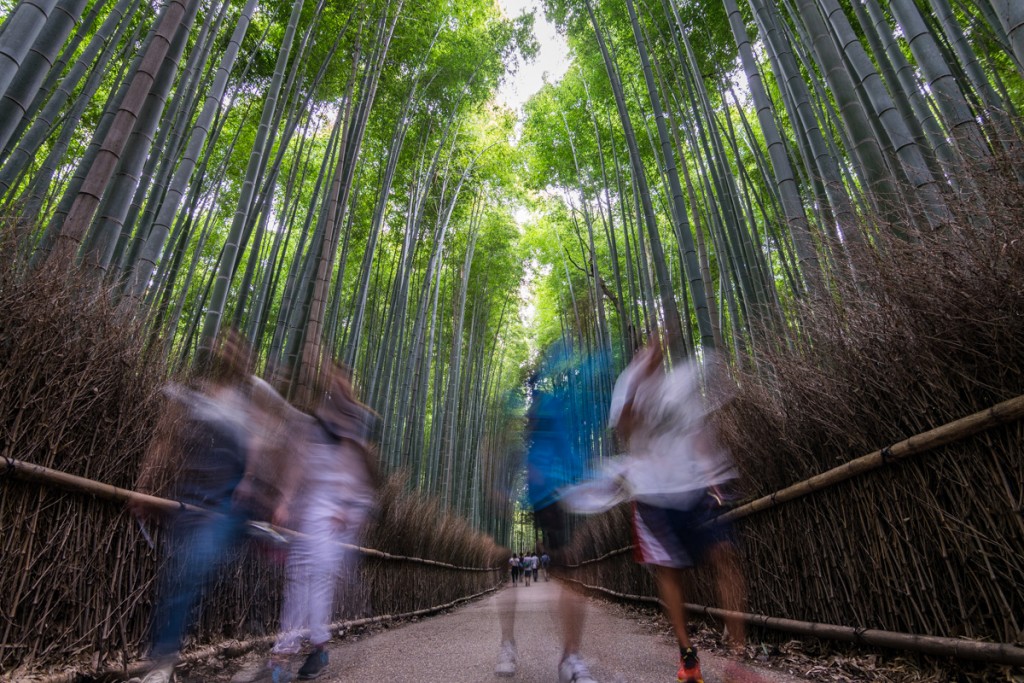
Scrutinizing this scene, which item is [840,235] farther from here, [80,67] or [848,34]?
[80,67]

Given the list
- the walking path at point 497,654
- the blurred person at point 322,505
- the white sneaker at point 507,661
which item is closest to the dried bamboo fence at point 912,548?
the walking path at point 497,654

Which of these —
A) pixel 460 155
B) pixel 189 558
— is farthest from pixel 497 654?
pixel 460 155

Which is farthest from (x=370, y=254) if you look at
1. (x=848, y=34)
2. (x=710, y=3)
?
(x=710, y=3)

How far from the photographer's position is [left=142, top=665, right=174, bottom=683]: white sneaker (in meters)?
1.61

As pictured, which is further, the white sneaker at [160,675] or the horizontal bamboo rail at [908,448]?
the white sneaker at [160,675]

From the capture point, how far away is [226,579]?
7.61ft

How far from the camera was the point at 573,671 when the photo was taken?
5.88ft

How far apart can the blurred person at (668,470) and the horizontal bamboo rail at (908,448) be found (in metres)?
0.29

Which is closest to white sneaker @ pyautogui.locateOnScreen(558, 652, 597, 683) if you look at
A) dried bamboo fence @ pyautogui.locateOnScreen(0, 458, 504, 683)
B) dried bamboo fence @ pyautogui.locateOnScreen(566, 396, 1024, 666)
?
dried bamboo fence @ pyautogui.locateOnScreen(566, 396, 1024, 666)

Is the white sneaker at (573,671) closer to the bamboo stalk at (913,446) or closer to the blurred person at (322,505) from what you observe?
the blurred person at (322,505)

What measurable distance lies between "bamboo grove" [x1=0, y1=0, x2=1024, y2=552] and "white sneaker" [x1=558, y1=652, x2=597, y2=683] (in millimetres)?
1238

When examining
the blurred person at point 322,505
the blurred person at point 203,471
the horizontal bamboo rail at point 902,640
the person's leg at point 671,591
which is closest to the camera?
the horizontal bamboo rail at point 902,640

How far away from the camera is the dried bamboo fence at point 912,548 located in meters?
1.28

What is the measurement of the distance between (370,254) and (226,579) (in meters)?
2.98
